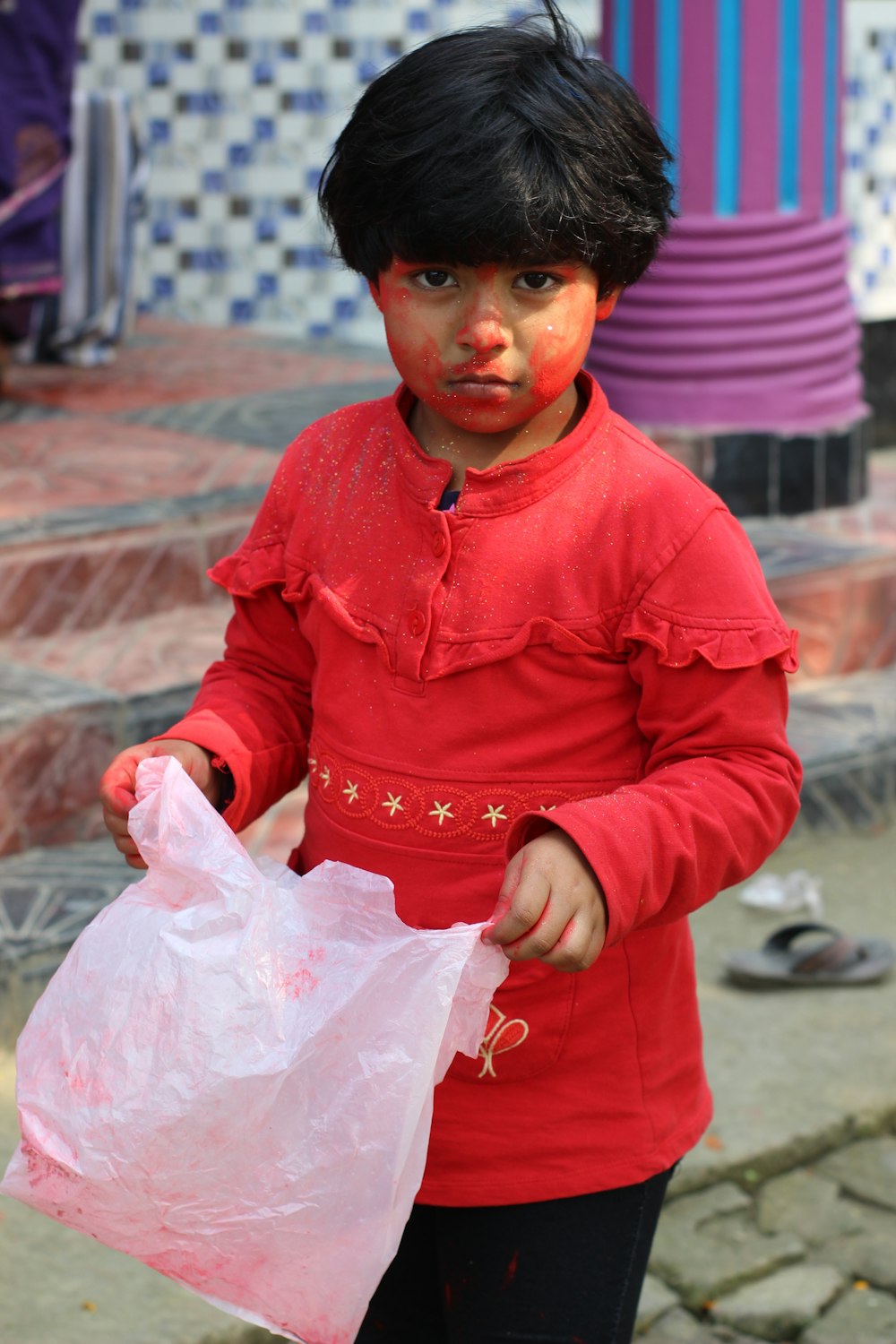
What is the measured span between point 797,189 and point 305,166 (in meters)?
2.84

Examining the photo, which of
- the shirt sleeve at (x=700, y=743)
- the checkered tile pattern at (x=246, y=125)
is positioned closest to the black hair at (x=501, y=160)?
the shirt sleeve at (x=700, y=743)

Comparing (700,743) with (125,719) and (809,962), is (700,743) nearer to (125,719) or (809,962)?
(809,962)

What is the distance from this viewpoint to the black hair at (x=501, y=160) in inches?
53.2

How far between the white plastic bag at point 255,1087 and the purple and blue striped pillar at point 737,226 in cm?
334

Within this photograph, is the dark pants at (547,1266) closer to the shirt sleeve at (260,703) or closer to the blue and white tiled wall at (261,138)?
the shirt sleeve at (260,703)

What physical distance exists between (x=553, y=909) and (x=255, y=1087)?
11.0 inches

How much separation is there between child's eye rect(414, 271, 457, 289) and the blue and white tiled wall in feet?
17.1

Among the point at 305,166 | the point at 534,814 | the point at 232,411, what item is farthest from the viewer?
the point at 305,166

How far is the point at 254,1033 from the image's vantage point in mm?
1375

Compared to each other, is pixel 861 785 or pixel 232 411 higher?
pixel 232 411

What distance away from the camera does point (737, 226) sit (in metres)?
4.52

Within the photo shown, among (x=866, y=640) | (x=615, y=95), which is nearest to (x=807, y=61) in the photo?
(x=866, y=640)

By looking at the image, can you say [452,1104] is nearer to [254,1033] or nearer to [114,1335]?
[254,1033]

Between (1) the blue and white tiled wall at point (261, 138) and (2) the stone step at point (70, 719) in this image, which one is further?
(1) the blue and white tiled wall at point (261, 138)
